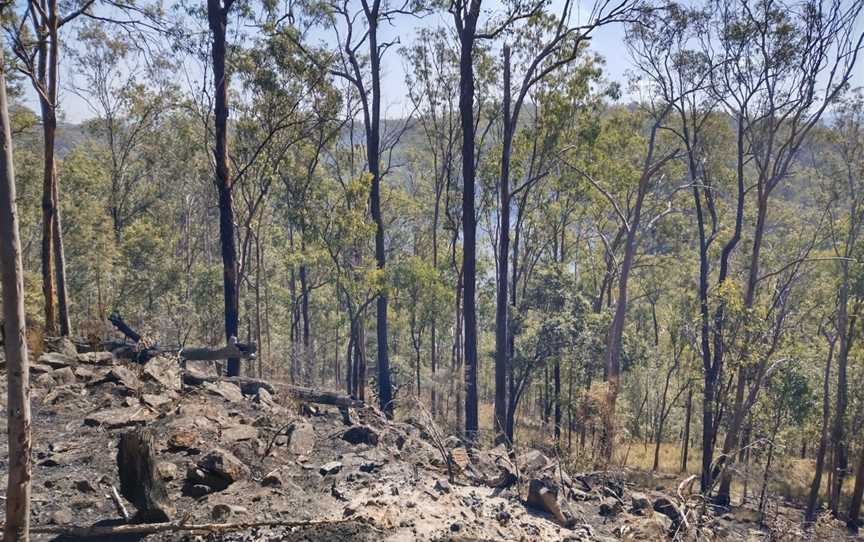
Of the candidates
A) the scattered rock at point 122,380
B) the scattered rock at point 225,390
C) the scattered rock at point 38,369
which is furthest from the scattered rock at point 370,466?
the scattered rock at point 38,369

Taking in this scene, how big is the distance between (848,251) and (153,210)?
29.6 meters

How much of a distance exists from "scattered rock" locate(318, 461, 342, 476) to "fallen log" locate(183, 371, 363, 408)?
127 inches

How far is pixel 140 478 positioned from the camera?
437 cm

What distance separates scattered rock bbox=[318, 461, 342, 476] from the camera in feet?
20.9

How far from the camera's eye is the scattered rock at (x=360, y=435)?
7934 millimetres

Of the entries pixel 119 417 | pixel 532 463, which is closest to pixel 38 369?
pixel 119 417

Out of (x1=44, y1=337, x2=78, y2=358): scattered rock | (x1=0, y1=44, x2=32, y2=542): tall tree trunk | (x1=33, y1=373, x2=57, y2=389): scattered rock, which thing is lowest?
(x1=33, y1=373, x2=57, y2=389): scattered rock

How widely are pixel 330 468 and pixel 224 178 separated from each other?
7.46 m

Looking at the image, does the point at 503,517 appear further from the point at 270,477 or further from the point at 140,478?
the point at 140,478

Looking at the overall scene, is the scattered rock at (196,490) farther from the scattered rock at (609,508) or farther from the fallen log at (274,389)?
the scattered rock at (609,508)

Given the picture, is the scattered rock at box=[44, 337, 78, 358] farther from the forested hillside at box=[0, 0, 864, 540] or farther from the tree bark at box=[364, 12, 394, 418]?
the tree bark at box=[364, 12, 394, 418]

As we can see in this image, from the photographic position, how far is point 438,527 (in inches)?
212

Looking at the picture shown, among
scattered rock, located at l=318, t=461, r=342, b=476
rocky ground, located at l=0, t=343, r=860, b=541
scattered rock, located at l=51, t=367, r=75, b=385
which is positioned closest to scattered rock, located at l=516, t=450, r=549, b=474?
rocky ground, located at l=0, t=343, r=860, b=541

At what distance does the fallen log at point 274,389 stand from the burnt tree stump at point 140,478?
4476mm
